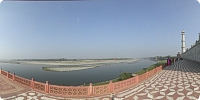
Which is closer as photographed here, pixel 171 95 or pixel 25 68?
pixel 171 95

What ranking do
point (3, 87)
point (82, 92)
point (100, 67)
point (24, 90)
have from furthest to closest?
point (100, 67), point (3, 87), point (24, 90), point (82, 92)

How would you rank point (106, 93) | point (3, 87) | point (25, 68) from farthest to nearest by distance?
point (25, 68)
point (3, 87)
point (106, 93)

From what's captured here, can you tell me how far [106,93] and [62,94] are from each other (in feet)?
3.23

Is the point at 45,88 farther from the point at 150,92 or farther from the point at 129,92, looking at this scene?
the point at 150,92

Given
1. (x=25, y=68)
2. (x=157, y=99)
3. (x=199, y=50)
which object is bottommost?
(x=157, y=99)

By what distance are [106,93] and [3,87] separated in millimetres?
2811

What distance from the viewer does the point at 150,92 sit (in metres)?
3.49

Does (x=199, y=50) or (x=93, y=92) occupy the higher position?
(x=199, y=50)

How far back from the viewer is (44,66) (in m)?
4.50

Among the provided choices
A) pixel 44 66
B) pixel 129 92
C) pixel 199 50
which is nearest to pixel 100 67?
pixel 44 66

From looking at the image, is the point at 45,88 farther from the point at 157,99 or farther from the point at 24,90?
the point at 157,99

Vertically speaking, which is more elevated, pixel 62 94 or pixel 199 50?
pixel 199 50

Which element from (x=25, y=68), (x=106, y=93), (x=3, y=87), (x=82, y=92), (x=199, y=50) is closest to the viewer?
(x=82, y=92)

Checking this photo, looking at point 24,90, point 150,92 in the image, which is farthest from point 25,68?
point 150,92
